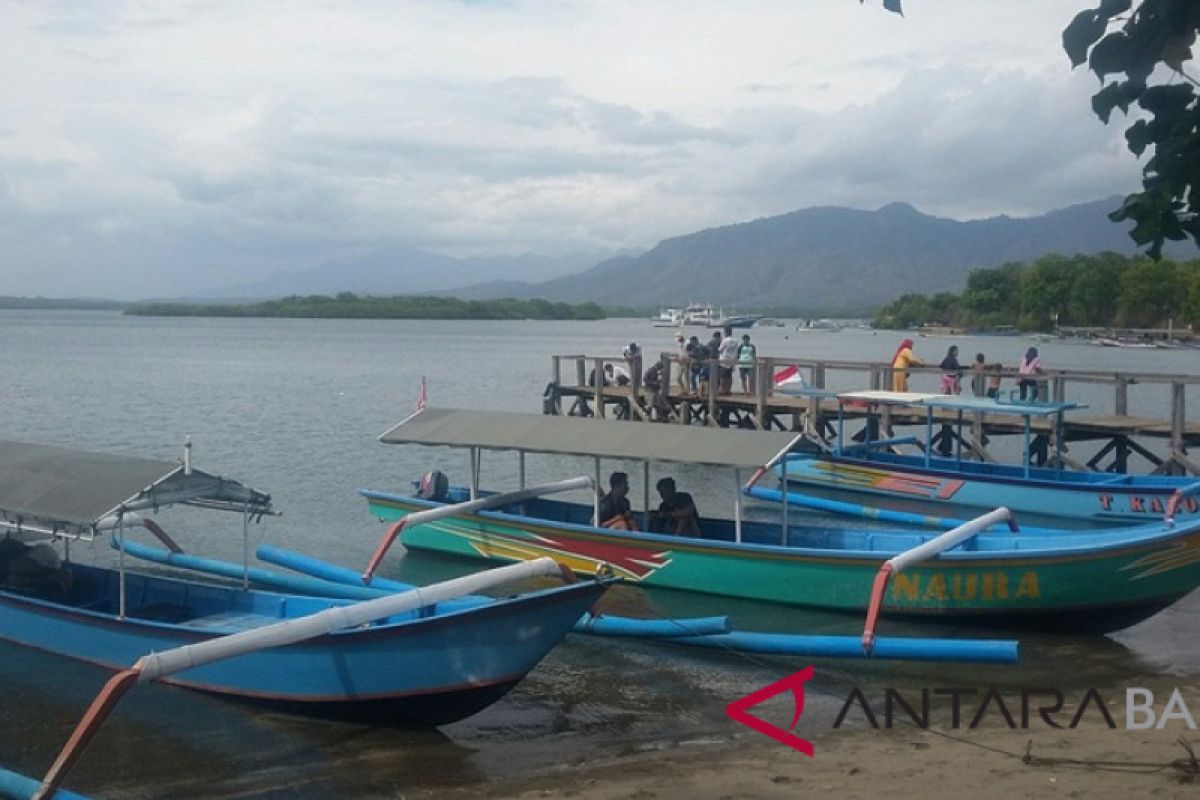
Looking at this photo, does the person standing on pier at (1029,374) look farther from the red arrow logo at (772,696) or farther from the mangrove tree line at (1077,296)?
the mangrove tree line at (1077,296)

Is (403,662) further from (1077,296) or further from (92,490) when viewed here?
(1077,296)

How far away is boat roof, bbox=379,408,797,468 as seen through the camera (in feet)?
47.6

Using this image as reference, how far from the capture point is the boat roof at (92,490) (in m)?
11.1

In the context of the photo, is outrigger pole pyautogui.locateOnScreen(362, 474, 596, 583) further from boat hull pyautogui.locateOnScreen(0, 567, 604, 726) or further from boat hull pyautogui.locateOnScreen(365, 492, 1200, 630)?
boat hull pyautogui.locateOnScreen(0, 567, 604, 726)

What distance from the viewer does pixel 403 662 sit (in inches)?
390

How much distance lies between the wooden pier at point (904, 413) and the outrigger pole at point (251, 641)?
531 inches

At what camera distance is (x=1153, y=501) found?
18469 millimetres

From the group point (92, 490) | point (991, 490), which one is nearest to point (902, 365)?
point (991, 490)

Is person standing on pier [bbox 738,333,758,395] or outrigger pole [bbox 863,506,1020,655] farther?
person standing on pier [bbox 738,333,758,395]

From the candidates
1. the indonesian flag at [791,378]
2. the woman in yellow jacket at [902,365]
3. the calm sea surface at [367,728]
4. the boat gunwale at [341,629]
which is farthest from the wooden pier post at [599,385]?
the boat gunwale at [341,629]

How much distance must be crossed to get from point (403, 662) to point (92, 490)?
11.7 ft

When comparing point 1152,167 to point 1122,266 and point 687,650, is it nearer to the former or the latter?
point 687,650

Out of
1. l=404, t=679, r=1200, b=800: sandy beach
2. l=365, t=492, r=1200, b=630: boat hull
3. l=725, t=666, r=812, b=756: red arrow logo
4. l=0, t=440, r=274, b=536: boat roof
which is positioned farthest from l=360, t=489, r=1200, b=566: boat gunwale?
l=0, t=440, r=274, b=536: boat roof

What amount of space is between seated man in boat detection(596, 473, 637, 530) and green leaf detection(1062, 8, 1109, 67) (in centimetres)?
1155
